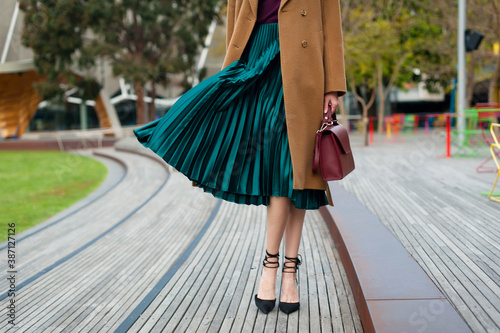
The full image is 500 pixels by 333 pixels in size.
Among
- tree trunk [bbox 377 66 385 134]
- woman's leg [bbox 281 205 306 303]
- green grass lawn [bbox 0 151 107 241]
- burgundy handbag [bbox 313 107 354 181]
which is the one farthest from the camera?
tree trunk [bbox 377 66 385 134]

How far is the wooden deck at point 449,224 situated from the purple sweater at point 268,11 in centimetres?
156

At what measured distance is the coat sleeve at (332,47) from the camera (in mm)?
2447

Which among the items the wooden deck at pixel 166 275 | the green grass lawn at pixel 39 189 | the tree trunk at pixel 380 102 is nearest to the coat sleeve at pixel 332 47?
the wooden deck at pixel 166 275

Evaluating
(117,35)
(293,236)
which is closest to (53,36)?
(117,35)

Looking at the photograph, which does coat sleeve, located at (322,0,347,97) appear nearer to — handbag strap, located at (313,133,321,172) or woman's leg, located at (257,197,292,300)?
handbag strap, located at (313,133,321,172)

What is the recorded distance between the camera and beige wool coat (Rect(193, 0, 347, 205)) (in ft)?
7.70

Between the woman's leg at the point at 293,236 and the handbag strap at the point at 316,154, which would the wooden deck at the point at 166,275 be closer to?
the woman's leg at the point at 293,236

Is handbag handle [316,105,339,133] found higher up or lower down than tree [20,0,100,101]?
lower down

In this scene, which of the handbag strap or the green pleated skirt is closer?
the handbag strap

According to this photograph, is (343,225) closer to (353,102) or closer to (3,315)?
(3,315)

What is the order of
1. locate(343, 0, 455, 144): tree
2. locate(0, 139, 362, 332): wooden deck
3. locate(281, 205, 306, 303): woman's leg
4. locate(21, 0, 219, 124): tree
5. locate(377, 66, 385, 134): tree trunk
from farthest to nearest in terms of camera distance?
1. locate(21, 0, 219, 124): tree
2. locate(377, 66, 385, 134): tree trunk
3. locate(343, 0, 455, 144): tree
4. locate(281, 205, 306, 303): woman's leg
5. locate(0, 139, 362, 332): wooden deck

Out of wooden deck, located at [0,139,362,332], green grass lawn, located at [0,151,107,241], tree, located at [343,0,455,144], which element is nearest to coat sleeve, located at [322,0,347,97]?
wooden deck, located at [0,139,362,332]

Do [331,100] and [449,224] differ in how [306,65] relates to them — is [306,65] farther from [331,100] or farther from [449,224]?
[449,224]

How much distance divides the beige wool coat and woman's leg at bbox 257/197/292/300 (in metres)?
0.18
